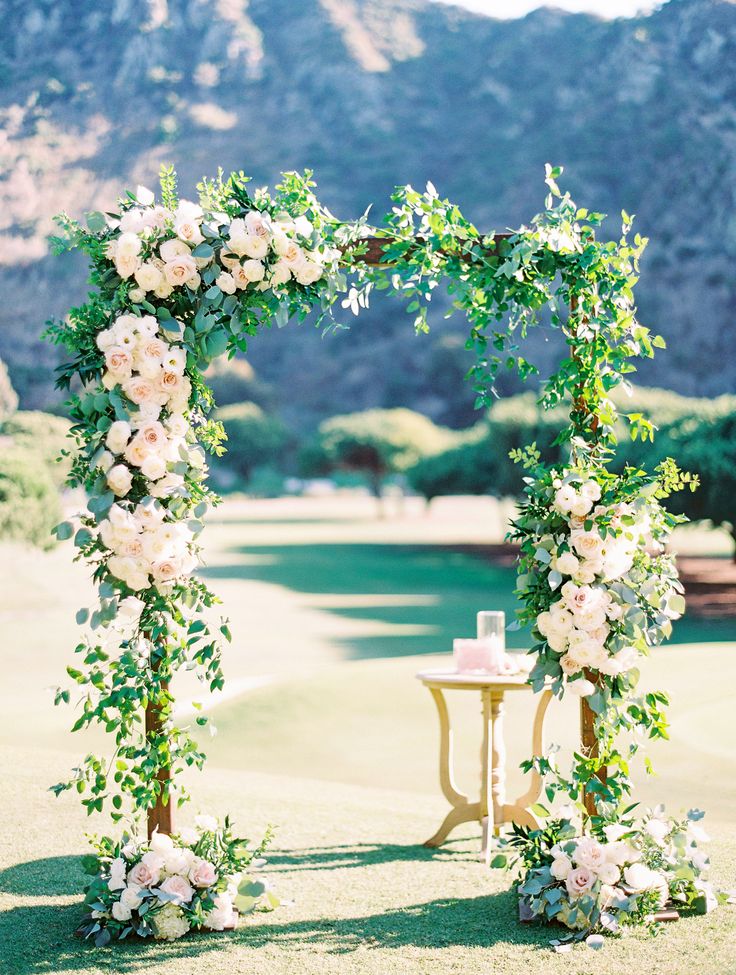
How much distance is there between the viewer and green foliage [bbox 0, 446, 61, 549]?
2289 cm

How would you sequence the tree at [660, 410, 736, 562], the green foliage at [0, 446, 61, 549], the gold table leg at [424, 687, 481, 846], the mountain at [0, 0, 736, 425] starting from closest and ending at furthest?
the gold table leg at [424, 687, 481, 846]
the tree at [660, 410, 736, 562]
the green foliage at [0, 446, 61, 549]
the mountain at [0, 0, 736, 425]

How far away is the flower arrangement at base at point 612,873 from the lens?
4.19m

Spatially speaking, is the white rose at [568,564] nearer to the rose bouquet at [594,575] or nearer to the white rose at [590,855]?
the rose bouquet at [594,575]

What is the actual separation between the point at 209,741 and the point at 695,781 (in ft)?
11.4

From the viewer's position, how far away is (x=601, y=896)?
13.8ft

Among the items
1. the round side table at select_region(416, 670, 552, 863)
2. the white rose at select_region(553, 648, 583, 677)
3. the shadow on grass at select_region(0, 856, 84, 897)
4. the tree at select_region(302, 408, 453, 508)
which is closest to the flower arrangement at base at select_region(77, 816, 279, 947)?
the shadow on grass at select_region(0, 856, 84, 897)

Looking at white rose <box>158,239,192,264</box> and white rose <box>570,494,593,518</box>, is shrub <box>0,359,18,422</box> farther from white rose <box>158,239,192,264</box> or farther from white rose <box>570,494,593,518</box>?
white rose <box>570,494,593,518</box>

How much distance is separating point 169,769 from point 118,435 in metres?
1.15

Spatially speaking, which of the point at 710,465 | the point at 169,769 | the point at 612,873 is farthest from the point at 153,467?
the point at 710,465

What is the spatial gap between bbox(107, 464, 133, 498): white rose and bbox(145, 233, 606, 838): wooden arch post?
707 mm

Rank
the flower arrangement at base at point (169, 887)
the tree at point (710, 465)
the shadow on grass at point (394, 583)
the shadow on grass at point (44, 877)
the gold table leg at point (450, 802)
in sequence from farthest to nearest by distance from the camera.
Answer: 1. the tree at point (710, 465)
2. the shadow on grass at point (394, 583)
3. the gold table leg at point (450, 802)
4. the shadow on grass at point (44, 877)
5. the flower arrangement at base at point (169, 887)

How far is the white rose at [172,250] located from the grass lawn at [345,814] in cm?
232

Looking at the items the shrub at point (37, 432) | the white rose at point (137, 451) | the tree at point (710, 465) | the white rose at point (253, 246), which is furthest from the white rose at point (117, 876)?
the shrub at point (37, 432)

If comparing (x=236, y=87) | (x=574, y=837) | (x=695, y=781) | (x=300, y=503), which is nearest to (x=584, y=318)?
(x=574, y=837)
